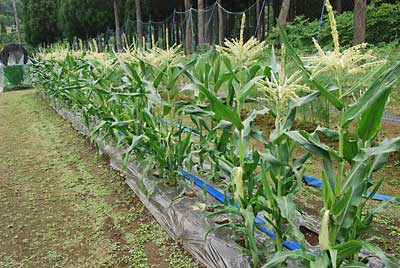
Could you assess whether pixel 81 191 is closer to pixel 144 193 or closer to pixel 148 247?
pixel 144 193

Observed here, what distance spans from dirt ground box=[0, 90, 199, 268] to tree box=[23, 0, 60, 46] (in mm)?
22858

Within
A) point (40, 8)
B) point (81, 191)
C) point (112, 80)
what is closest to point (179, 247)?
point (81, 191)

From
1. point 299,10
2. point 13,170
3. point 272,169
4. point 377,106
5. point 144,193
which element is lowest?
point 13,170

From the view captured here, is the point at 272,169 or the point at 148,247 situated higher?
the point at 272,169

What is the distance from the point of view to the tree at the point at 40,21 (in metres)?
24.8

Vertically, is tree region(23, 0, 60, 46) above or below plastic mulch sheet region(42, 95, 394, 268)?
above

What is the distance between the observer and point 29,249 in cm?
249

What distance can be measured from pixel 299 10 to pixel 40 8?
16715 millimetres

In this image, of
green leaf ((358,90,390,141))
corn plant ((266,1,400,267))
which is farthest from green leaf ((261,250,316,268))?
green leaf ((358,90,390,141))

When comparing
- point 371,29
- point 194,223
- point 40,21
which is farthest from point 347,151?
point 40,21

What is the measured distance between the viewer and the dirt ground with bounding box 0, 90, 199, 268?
2.33m

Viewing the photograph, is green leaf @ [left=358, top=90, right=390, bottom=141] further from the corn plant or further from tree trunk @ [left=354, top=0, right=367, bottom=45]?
tree trunk @ [left=354, top=0, right=367, bottom=45]

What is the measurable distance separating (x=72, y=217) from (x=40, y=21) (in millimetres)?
25438

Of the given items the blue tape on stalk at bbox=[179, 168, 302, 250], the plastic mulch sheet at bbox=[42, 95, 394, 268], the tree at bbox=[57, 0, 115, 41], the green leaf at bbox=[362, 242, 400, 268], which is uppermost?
the tree at bbox=[57, 0, 115, 41]
